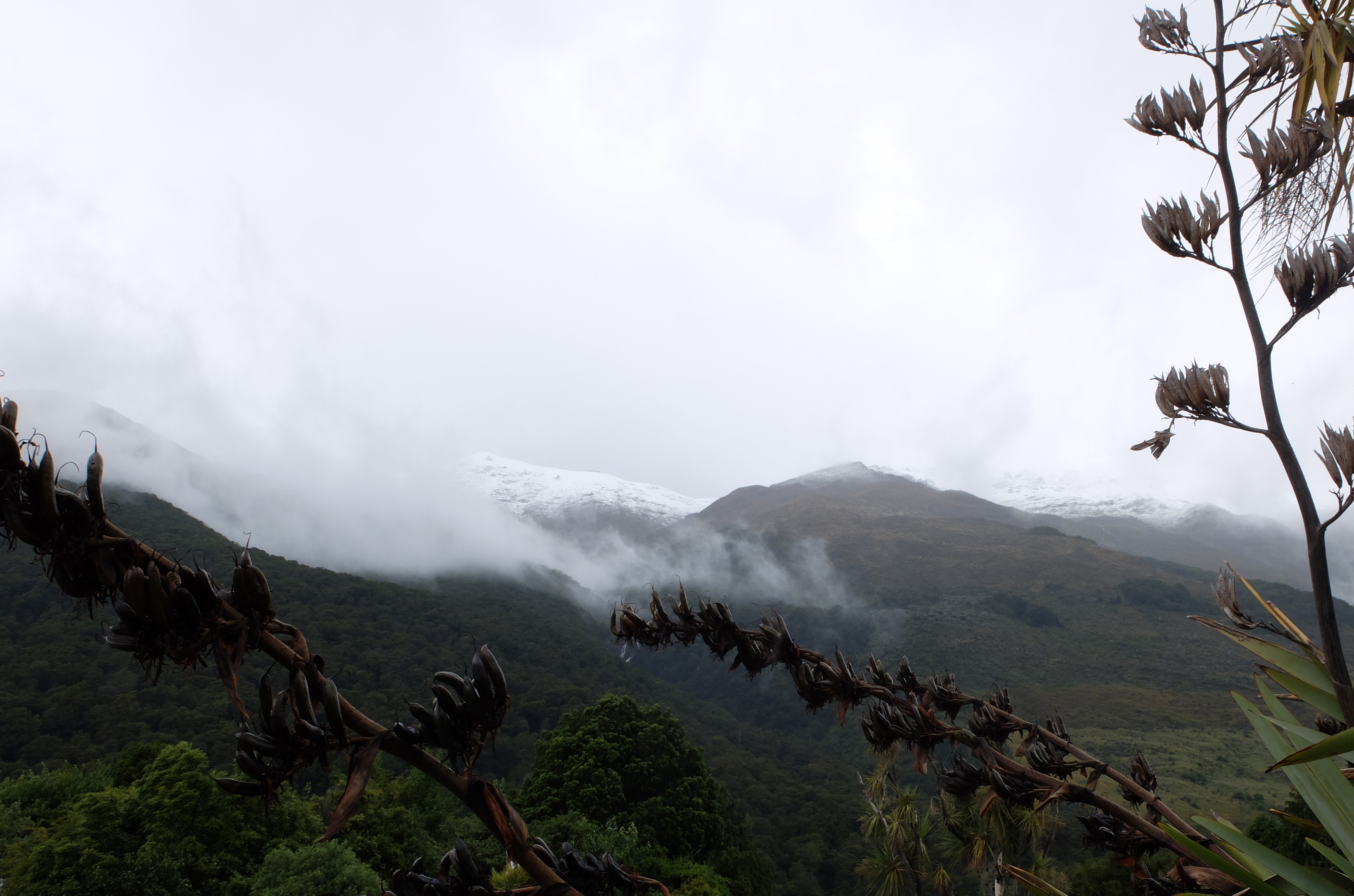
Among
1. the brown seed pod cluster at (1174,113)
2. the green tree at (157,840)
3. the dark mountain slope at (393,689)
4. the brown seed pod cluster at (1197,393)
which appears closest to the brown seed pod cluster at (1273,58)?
the brown seed pod cluster at (1174,113)

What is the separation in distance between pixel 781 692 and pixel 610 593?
95.6 m

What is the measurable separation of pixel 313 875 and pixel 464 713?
21783 millimetres

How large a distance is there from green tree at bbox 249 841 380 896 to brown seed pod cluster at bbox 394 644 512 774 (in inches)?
805

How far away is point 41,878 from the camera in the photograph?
18016mm

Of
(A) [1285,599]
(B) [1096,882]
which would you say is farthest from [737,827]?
(A) [1285,599]

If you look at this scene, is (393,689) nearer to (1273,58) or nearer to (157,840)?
(157,840)

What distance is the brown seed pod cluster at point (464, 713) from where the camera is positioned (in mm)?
1451

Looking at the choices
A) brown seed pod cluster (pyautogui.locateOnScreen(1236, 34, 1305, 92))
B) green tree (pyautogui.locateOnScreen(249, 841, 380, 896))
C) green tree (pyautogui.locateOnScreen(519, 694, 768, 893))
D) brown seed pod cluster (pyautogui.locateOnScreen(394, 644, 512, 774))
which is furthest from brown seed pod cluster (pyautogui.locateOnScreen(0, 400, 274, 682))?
green tree (pyautogui.locateOnScreen(519, 694, 768, 893))

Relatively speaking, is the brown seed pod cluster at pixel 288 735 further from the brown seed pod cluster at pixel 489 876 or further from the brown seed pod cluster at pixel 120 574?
the brown seed pod cluster at pixel 489 876

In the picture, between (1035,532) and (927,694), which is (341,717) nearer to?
(927,694)

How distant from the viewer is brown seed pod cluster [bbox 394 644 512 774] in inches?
57.1

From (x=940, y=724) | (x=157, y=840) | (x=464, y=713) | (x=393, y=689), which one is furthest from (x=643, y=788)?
(x=393, y=689)

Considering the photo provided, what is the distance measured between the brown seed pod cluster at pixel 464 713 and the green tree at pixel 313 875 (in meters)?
20.4

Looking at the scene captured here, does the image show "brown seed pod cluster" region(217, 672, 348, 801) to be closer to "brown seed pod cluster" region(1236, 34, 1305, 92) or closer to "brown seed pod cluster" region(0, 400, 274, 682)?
"brown seed pod cluster" region(0, 400, 274, 682)
